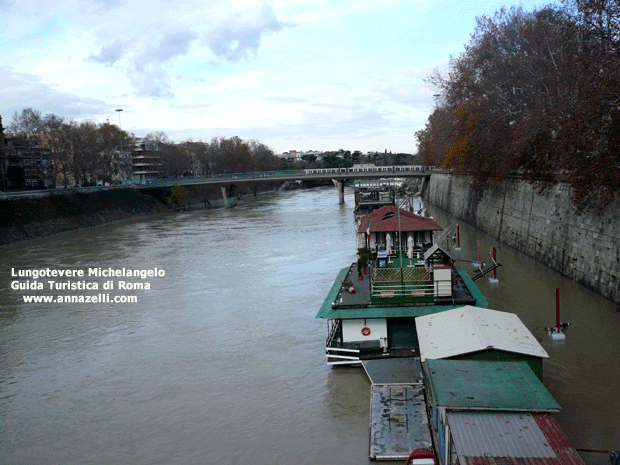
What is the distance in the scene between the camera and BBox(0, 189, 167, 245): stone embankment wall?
4300 centimetres

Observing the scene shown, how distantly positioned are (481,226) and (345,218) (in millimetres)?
15450

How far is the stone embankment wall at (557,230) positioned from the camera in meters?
18.6

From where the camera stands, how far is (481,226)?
3922 cm

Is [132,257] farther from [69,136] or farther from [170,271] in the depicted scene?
[69,136]

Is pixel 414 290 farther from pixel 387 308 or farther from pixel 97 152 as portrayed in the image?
pixel 97 152

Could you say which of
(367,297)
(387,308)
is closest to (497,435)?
→ (387,308)

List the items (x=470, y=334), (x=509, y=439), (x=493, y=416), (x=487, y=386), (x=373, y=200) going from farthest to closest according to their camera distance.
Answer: (x=373, y=200) < (x=470, y=334) < (x=487, y=386) < (x=493, y=416) < (x=509, y=439)

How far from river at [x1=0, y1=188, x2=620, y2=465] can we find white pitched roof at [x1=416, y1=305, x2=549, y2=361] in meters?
1.65

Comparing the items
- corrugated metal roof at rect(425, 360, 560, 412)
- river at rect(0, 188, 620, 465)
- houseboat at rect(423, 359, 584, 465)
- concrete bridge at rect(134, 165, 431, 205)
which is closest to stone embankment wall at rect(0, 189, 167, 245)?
concrete bridge at rect(134, 165, 431, 205)

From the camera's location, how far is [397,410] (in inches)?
421

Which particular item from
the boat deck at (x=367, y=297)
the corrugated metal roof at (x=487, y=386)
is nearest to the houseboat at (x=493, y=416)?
the corrugated metal roof at (x=487, y=386)

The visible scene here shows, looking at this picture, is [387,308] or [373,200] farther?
[373,200]

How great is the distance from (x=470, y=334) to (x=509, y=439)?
11.7 ft

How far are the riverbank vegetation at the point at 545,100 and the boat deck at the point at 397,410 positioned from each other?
9783 mm
